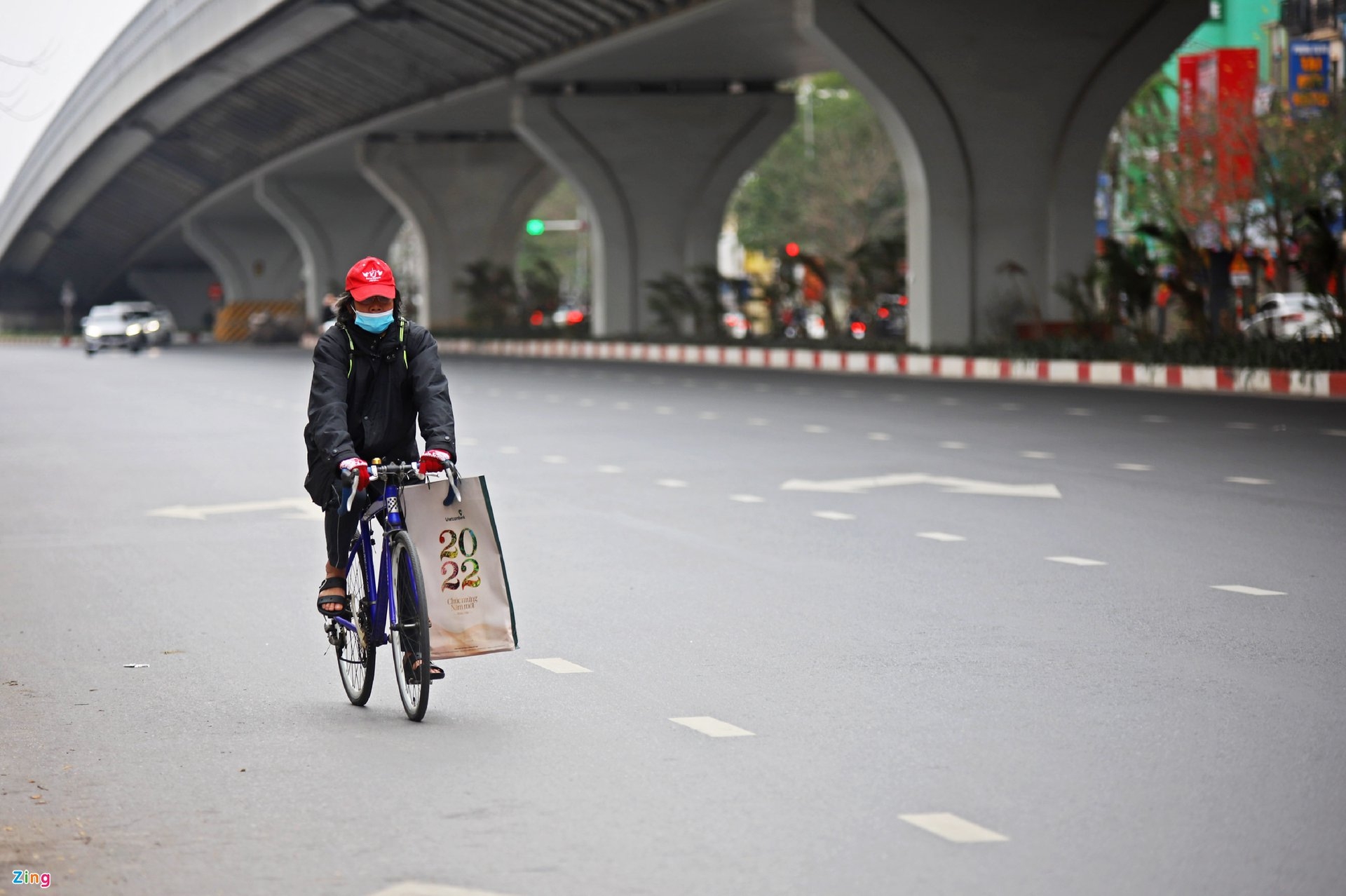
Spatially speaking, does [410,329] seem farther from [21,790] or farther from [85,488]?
[85,488]

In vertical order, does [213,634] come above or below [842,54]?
below

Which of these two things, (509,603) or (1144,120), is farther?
(1144,120)

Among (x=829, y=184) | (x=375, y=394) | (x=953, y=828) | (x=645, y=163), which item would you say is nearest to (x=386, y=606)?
(x=375, y=394)

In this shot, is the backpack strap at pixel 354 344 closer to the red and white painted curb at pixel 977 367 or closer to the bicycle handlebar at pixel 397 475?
the bicycle handlebar at pixel 397 475

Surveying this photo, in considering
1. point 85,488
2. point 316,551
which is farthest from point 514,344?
point 316,551

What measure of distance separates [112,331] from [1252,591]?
54.2 meters

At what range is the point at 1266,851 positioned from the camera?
495 centimetres

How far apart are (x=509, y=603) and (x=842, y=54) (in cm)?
2554

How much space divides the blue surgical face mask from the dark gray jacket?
1.6 inches

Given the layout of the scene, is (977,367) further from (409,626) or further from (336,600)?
(409,626)

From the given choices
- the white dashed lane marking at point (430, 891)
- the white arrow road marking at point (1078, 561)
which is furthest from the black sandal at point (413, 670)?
the white arrow road marking at point (1078, 561)

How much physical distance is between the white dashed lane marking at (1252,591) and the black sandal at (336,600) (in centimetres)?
432

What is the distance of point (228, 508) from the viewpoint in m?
13.9

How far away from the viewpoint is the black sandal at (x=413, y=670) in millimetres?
6699
